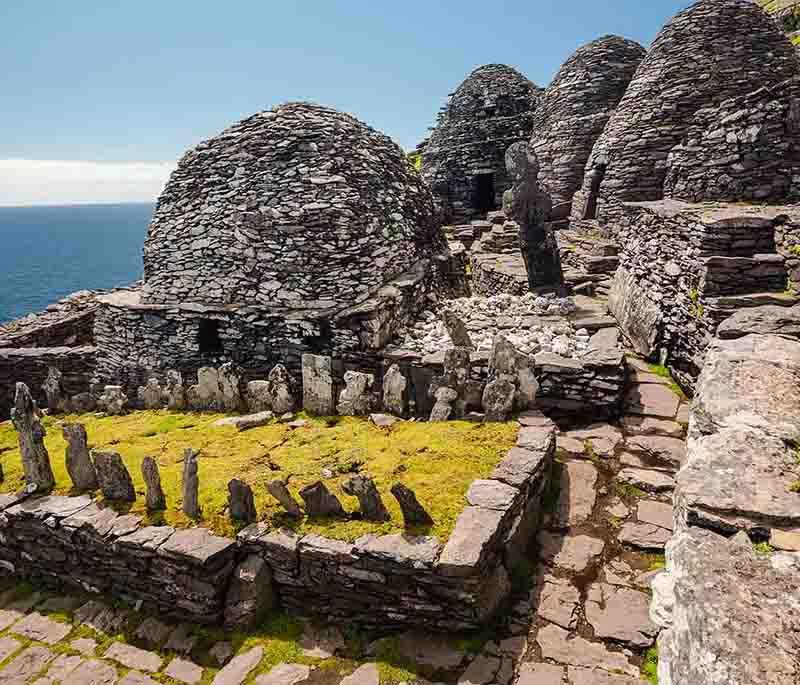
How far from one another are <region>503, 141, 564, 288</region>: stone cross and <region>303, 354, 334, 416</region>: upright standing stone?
5858 millimetres

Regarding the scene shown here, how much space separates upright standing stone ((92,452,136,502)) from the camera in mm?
5266

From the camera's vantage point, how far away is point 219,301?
915 centimetres

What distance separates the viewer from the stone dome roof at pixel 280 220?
892 centimetres

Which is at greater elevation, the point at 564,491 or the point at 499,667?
the point at 564,491

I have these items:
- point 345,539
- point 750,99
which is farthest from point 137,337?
point 750,99

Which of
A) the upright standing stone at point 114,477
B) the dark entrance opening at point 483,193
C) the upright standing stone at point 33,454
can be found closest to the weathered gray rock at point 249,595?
the upright standing stone at point 114,477

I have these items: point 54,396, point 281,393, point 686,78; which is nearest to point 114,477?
point 281,393

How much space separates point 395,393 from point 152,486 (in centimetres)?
306

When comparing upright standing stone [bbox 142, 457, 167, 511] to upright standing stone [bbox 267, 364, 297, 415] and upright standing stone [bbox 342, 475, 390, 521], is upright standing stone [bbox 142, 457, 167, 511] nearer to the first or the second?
upright standing stone [bbox 342, 475, 390, 521]

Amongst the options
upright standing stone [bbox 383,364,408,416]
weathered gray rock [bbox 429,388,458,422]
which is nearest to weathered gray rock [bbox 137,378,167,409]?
upright standing stone [bbox 383,364,408,416]

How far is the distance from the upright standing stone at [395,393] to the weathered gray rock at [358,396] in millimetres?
237

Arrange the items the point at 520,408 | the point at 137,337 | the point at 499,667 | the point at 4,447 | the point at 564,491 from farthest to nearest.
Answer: the point at 137,337, the point at 4,447, the point at 520,408, the point at 564,491, the point at 499,667

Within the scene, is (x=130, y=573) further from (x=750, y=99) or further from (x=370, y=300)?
(x=750, y=99)

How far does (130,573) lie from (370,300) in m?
5.37
